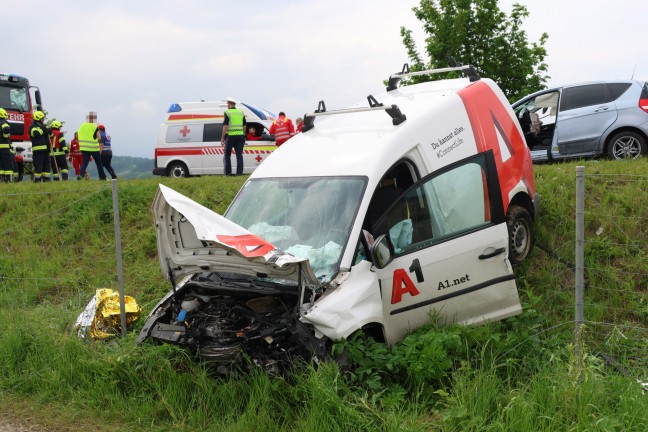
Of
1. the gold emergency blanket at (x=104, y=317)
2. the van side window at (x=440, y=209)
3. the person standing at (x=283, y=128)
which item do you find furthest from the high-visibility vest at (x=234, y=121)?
the van side window at (x=440, y=209)

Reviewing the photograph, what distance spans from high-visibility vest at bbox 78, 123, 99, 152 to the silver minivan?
36.7 feet

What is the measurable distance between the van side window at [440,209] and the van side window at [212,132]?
1460 cm

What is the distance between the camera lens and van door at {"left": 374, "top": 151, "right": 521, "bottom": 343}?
5703mm

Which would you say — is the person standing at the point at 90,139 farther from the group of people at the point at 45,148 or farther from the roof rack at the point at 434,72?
the roof rack at the point at 434,72

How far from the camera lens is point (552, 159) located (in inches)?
476

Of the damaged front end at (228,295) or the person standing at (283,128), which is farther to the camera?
the person standing at (283,128)

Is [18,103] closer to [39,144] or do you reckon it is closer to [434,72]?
[39,144]

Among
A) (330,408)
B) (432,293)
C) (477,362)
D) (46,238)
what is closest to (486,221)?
(432,293)

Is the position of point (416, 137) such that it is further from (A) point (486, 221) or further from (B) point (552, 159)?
(B) point (552, 159)

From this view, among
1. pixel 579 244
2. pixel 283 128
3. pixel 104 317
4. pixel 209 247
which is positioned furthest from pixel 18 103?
pixel 579 244

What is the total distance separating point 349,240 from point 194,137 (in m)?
15.9

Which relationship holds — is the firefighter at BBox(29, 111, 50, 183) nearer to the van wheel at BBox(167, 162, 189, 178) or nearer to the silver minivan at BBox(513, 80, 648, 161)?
the van wheel at BBox(167, 162, 189, 178)

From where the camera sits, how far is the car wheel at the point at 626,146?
441 inches

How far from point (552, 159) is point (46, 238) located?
865 cm
